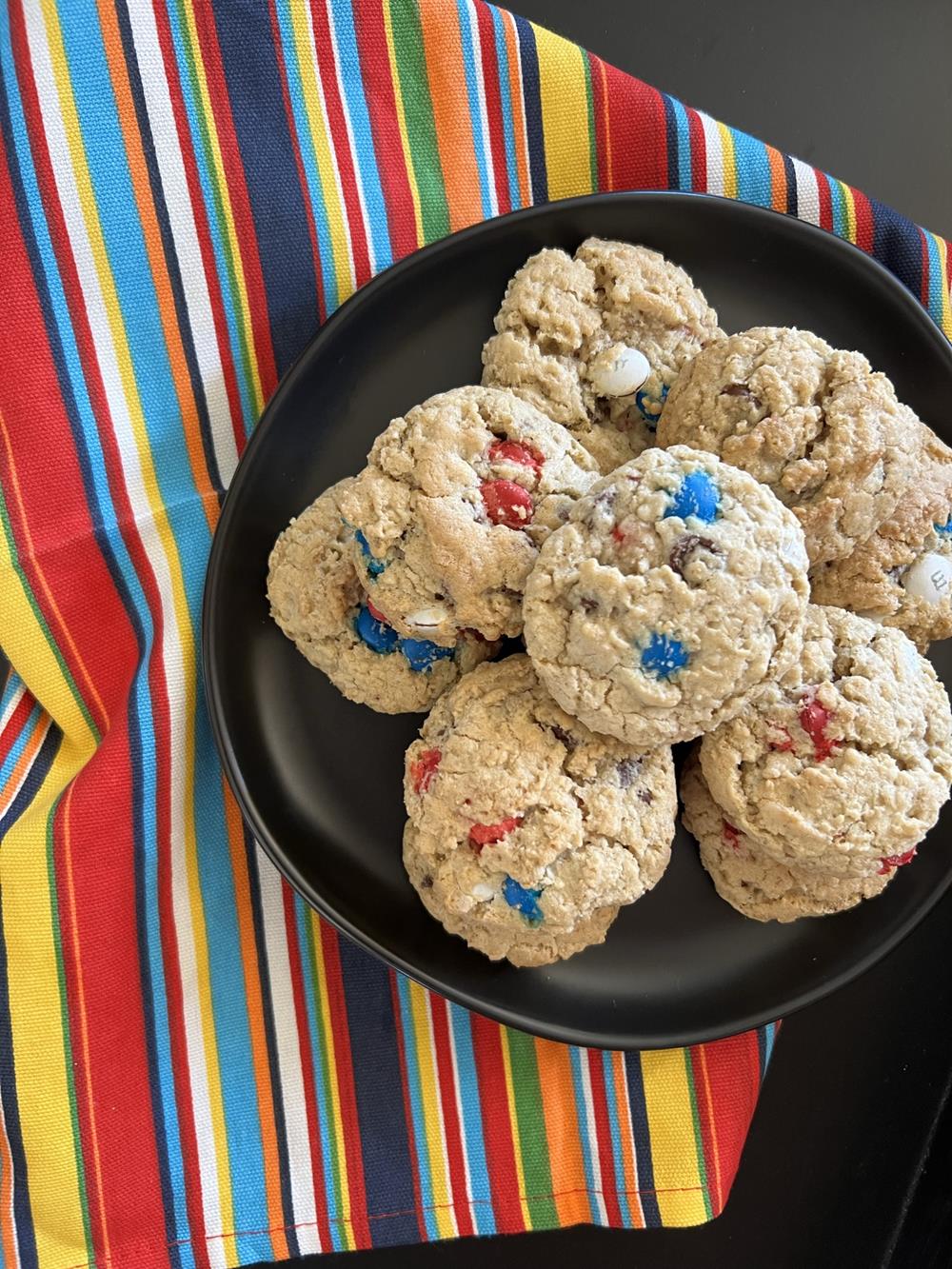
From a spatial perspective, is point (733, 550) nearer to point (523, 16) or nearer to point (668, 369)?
point (668, 369)

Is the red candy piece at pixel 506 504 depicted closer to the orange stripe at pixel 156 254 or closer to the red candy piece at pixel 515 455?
the red candy piece at pixel 515 455

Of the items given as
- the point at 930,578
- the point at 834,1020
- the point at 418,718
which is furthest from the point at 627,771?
the point at 834,1020

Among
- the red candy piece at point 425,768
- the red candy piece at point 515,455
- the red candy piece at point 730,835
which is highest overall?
the red candy piece at point 515,455

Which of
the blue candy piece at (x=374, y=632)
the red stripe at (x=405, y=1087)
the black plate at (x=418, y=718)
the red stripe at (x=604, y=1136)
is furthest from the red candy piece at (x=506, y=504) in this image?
the red stripe at (x=604, y=1136)

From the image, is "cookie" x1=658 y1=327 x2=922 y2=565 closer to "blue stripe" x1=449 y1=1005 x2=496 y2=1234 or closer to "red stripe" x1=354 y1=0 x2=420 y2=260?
"red stripe" x1=354 y1=0 x2=420 y2=260

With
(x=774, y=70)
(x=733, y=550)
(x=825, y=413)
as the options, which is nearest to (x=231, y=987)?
(x=733, y=550)

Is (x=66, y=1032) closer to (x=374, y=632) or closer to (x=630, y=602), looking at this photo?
(x=374, y=632)

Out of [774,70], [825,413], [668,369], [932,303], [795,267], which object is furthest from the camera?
[774,70]
